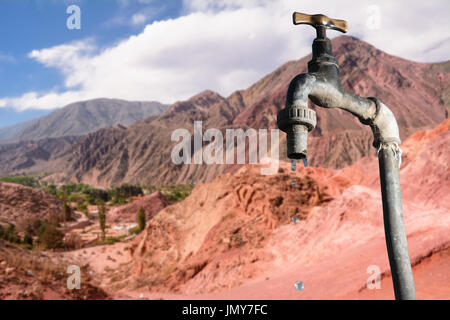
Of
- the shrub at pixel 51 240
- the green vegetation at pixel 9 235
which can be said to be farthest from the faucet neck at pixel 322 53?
the green vegetation at pixel 9 235

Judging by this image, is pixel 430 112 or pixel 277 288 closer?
pixel 277 288

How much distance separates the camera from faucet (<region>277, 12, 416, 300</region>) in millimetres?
1912

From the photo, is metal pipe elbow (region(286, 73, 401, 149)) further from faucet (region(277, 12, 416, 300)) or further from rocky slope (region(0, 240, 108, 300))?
rocky slope (region(0, 240, 108, 300))

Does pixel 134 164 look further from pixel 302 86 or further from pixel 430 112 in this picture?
pixel 302 86

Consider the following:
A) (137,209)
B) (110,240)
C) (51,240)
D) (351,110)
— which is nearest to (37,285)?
(351,110)

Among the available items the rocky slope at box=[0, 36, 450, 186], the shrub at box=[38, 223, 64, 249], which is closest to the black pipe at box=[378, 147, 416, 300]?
the shrub at box=[38, 223, 64, 249]

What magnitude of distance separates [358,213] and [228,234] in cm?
591

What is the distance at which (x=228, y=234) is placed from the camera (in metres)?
16.2

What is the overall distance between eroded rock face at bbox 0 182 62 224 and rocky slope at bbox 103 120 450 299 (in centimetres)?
3122

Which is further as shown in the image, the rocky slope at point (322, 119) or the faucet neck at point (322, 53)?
the rocky slope at point (322, 119)

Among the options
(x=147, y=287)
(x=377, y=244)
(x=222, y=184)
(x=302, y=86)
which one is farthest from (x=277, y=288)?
(x=222, y=184)

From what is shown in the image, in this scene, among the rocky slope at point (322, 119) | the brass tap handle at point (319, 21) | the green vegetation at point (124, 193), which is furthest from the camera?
the rocky slope at point (322, 119)

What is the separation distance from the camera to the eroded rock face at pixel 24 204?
150 ft

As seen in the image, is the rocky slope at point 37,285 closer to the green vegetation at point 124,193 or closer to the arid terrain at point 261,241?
the arid terrain at point 261,241
